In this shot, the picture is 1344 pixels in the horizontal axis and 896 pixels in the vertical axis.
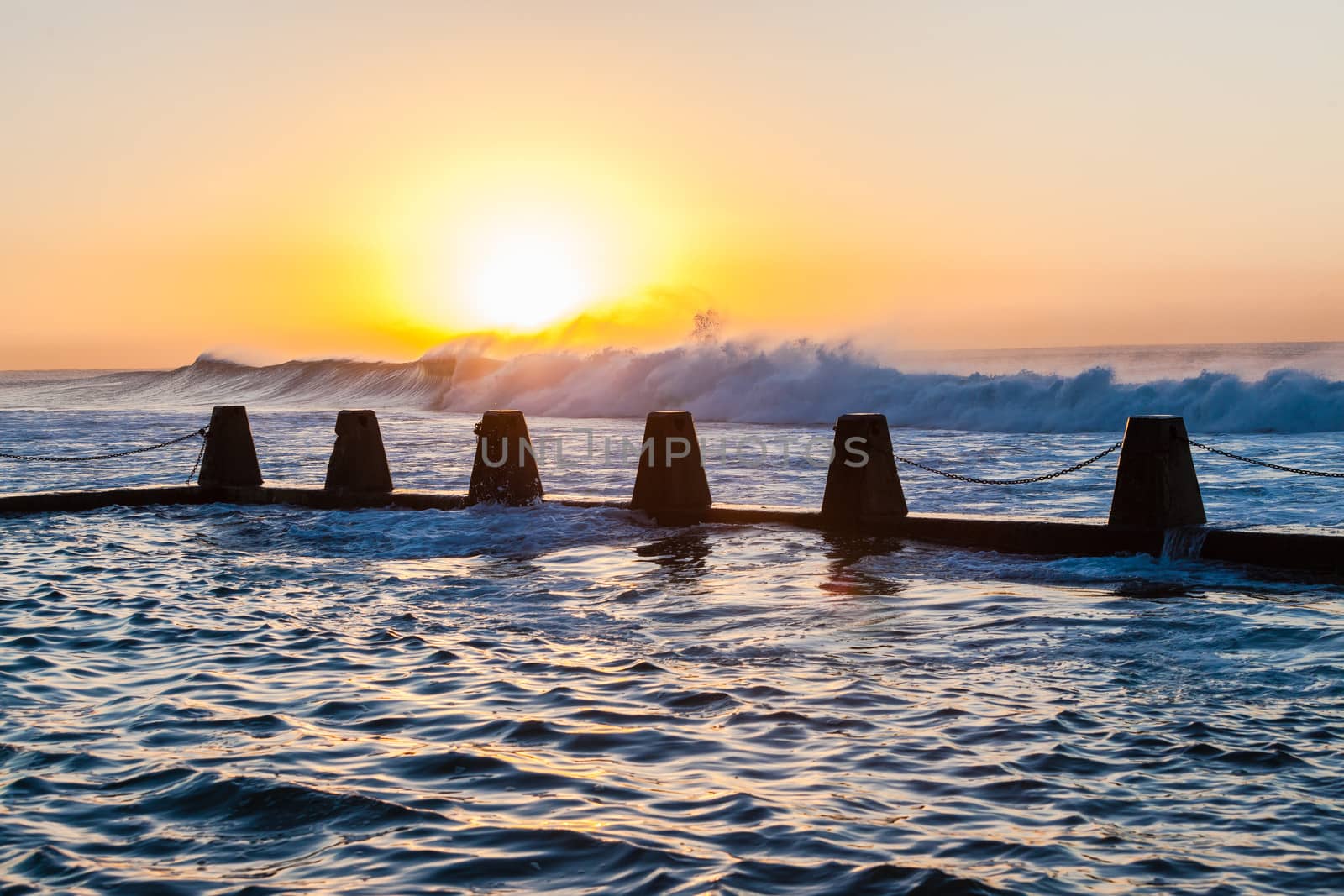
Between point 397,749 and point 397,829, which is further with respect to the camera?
point 397,749

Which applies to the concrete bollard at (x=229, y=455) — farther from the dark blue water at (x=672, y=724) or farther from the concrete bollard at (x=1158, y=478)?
the concrete bollard at (x=1158, y=478)

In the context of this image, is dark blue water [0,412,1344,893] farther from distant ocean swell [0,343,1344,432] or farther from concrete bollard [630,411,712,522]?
distant ocean swell [0,343,1344,432]

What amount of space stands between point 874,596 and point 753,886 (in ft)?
17.8

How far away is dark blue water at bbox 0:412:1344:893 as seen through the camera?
14.5 ft

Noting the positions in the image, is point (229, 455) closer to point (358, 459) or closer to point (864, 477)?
point (358, 459)

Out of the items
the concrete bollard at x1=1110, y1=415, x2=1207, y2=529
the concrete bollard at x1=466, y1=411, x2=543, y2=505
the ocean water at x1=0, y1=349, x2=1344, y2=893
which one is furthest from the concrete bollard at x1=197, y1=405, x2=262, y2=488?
the concrete bollard at x1=1110, y1=415, x2=1207, y2=529

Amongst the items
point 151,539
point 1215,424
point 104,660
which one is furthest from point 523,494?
point 1215,424

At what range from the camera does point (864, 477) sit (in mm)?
12531

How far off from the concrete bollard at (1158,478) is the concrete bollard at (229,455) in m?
10.9

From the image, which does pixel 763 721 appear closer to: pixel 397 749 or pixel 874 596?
pixel 397 749

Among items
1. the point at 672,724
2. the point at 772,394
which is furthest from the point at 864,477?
the point at 772,394

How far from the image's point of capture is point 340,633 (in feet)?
27.5

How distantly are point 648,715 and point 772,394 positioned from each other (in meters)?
38.6

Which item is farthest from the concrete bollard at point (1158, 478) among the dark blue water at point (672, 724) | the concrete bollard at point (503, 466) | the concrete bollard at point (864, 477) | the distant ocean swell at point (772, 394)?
the distant ocean swell at point (772, 394)
